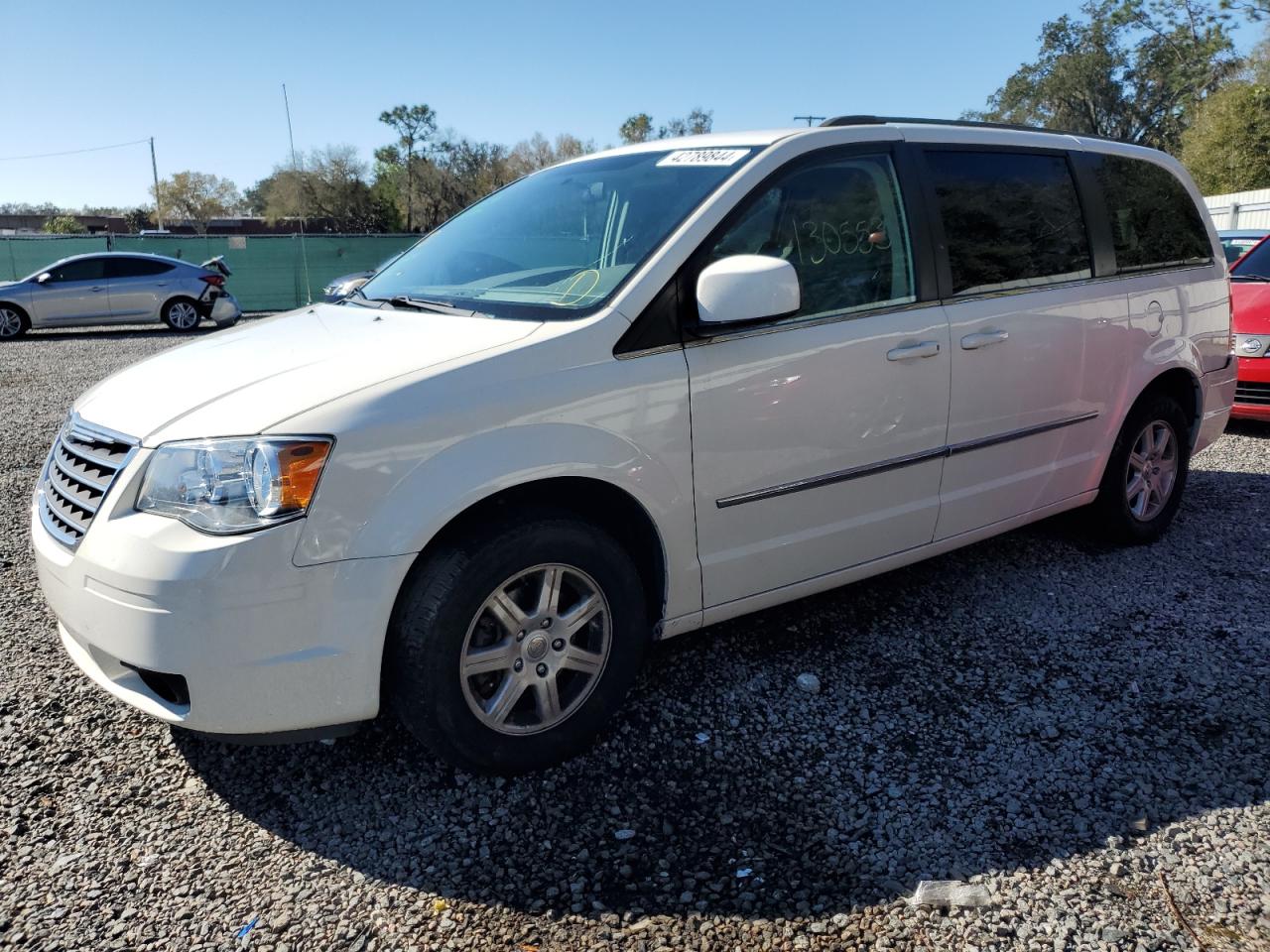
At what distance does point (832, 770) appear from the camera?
296cm

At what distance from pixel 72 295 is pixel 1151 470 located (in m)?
17.9

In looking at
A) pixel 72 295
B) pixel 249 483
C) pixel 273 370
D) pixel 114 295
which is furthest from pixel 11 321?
pixel 249 483

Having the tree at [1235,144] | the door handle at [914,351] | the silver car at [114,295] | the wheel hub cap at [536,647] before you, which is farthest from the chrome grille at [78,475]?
the tree at [1235,144]

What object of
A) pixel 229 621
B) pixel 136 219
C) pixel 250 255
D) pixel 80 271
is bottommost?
pixel 229 621

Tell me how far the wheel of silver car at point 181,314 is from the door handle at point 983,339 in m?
17.6

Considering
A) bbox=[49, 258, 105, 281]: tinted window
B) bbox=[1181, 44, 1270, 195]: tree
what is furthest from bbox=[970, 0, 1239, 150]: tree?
bbox=[49, 258, 105, 281]: tinted window

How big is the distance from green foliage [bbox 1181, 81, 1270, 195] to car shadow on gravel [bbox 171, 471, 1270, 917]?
3287 centimetres

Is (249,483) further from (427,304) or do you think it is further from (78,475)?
(427,304)

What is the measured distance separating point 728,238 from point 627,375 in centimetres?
62

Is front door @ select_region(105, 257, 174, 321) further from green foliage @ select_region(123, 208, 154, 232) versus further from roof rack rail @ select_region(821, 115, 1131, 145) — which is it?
green foliage @ select_region(123, 208, 154, 232)

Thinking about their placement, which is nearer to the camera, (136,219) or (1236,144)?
(1236,144)

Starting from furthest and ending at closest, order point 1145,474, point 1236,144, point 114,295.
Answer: point 1236,144, point 114,295, point 1145,474

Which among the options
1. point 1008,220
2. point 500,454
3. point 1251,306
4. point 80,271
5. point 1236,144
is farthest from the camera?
point 1236,144

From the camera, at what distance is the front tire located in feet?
8.64
